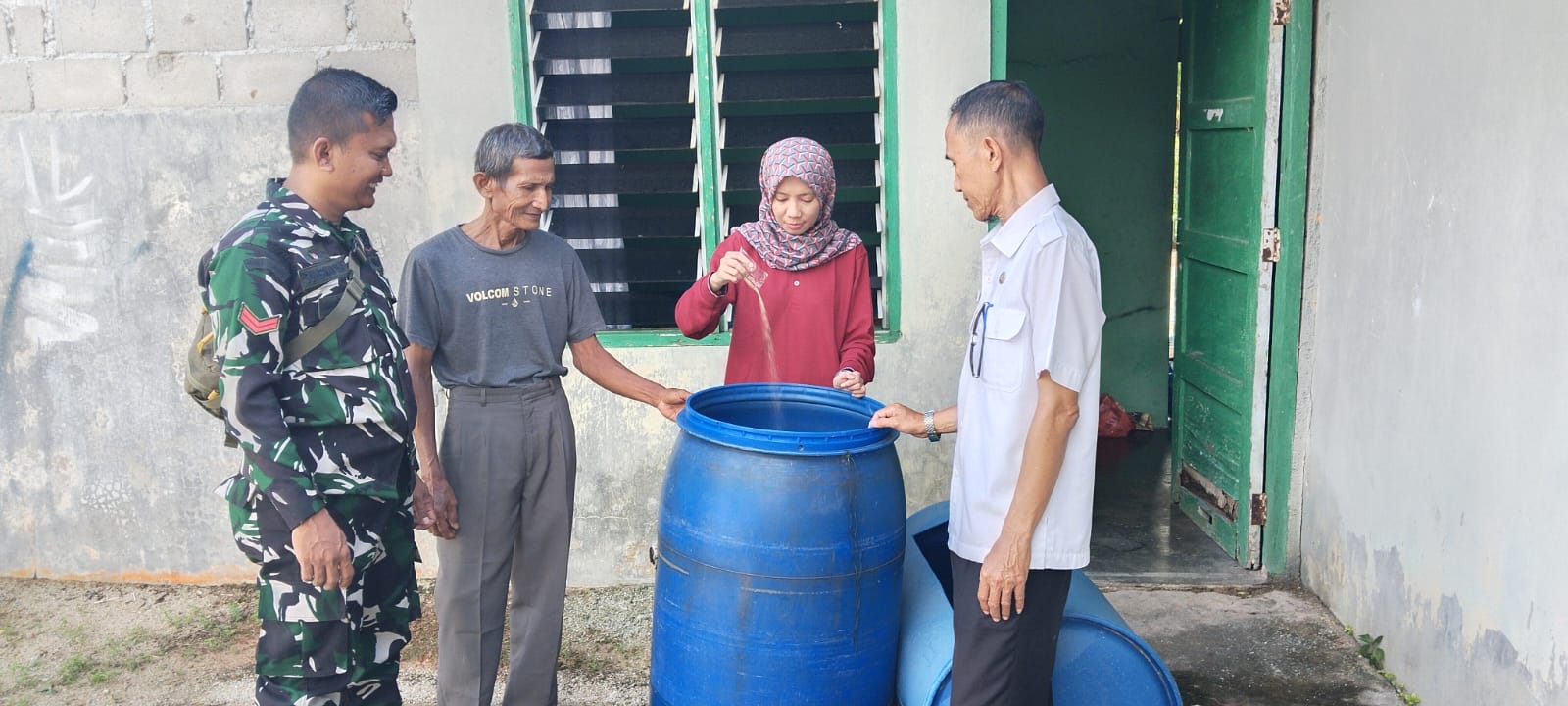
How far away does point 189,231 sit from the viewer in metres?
4.18

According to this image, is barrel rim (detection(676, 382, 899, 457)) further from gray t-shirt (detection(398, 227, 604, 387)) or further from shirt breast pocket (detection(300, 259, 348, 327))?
shirt breast pocket (detection(300, 259, 348, 327))

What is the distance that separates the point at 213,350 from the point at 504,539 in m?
0.92

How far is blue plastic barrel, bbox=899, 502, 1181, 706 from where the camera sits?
2605mm

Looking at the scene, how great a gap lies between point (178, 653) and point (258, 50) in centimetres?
209

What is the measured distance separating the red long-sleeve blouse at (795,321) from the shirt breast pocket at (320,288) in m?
1.00

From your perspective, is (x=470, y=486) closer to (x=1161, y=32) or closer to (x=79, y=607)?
(x=79, y=607)

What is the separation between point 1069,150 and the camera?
6.99 meters

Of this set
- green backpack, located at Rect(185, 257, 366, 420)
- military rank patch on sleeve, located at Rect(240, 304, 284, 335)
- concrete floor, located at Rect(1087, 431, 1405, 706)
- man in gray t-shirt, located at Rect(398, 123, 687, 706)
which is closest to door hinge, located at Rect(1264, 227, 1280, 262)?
concrete floor, located at Rect(1087, 431, 1405, 706)

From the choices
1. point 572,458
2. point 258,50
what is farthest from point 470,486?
point 258,50

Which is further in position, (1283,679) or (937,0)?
(937,0)

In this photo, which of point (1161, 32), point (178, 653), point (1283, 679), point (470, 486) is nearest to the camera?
point (470, 486)

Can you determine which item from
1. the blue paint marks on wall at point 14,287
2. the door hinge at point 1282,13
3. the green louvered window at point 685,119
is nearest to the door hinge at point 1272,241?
the door hinge at point 1282,13

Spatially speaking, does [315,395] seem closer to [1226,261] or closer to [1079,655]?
[1079,655]

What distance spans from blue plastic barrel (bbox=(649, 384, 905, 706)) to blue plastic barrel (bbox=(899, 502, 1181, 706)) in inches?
3.8
